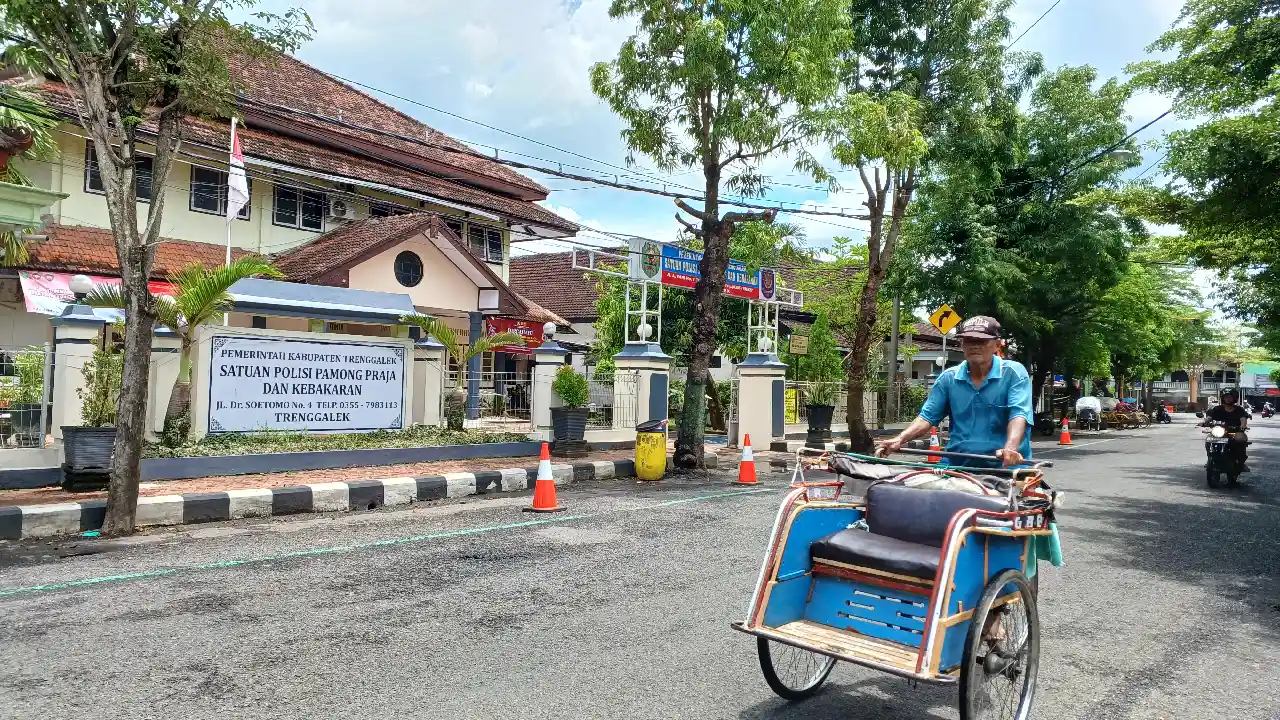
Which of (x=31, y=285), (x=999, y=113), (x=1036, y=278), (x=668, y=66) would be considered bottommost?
(x=31, y=285)

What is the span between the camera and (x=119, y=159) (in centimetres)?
759

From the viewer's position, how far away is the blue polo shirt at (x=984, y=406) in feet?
14.0

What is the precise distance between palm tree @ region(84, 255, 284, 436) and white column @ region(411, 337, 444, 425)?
4.10m

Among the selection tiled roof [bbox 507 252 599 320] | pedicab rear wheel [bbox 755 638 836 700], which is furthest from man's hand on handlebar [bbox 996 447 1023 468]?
tiled roof [bbox 507 252 599 320]

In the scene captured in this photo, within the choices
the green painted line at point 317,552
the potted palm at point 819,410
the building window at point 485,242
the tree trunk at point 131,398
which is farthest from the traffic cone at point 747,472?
the building window at point 485,242

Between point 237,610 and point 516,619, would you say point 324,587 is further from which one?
point 516,619

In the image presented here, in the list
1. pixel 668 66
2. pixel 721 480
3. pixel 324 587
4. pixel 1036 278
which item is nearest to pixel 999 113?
pixel 1036 278

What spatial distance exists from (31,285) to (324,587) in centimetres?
1181

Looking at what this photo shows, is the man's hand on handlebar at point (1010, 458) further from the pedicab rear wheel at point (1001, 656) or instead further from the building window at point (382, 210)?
the building window at point (382, 210)

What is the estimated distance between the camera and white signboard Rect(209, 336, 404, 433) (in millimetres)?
11195

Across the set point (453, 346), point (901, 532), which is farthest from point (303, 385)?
point (901, 532)

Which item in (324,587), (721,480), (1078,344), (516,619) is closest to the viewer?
(516,619)

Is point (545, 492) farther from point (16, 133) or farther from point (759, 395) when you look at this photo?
point (759, 395)

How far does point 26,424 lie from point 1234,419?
16370mm
